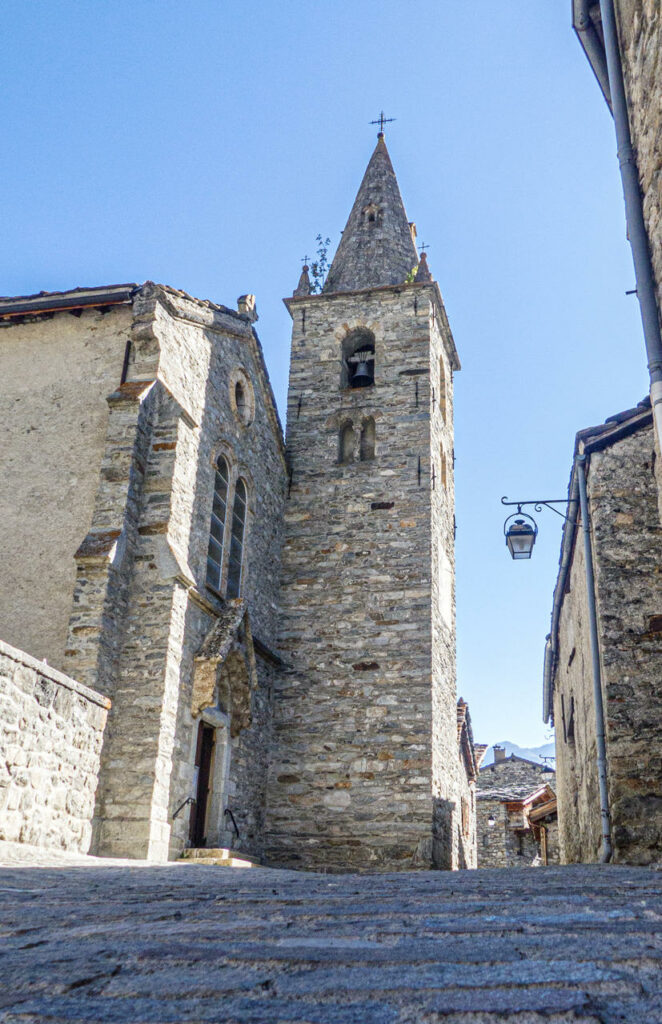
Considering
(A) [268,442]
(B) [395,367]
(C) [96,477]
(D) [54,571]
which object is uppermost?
(B) [395,367]

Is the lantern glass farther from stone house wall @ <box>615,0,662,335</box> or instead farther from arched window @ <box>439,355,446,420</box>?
arched window @ <box>439,355,446,420</box>

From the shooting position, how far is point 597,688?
8.65 m

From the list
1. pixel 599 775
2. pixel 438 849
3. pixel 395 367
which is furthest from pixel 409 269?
pixel 599 775

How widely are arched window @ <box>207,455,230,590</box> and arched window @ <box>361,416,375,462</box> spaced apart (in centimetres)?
342

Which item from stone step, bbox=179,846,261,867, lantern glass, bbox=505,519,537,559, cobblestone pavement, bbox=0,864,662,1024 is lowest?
cobblestone pavement, bbox=0,864,662,1024

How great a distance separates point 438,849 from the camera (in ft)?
41.6

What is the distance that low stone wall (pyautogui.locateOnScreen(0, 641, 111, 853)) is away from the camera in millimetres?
7219

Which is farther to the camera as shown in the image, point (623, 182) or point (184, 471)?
point (184, 471)

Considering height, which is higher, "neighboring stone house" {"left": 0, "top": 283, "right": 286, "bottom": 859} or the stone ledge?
"neighboring stone house" {"left": 0, "top": 283, "right": 286, "bottom": 859}

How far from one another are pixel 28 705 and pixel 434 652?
7.54 metres

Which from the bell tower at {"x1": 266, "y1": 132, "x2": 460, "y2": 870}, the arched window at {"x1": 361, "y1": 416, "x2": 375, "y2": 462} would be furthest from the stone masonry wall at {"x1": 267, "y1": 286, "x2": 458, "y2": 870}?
the arched window at {"x1": 361, "y1": 416, "x2": 375, "y2": 462}

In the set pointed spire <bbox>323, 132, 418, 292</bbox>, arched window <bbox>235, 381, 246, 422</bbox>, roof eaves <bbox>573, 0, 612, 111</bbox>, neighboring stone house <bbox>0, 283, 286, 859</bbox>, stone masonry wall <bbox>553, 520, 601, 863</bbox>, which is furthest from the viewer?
pointed spire <bbox>323, 132, 418, 292</bbox>

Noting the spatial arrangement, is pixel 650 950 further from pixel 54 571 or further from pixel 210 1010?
pixel 54 571

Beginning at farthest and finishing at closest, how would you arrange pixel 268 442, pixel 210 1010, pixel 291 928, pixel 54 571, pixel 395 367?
pixel 395 367 < pixel 268 442 < pixel 54 571 < pixel 291 928 < pixel 210 1010
